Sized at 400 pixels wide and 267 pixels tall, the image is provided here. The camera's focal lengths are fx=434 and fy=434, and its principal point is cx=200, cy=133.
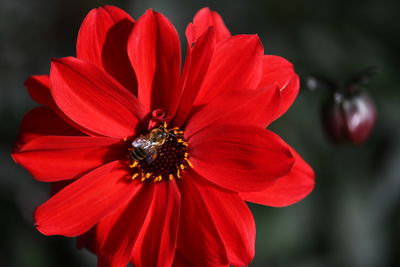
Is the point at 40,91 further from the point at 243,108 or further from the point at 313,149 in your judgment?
the point at 313,149

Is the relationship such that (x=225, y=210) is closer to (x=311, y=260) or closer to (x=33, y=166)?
(x=33, y=166)

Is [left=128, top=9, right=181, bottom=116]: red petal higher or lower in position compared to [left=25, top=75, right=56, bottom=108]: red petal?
higher

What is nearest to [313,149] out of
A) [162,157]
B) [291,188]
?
[291,188]

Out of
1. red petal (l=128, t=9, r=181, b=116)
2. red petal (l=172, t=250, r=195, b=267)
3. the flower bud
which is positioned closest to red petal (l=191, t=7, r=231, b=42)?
red petal (l=128, t=9, r=181, b=116)

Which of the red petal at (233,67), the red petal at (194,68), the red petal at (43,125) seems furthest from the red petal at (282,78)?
the red petal at (43,125)

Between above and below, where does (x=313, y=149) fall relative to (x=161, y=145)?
below

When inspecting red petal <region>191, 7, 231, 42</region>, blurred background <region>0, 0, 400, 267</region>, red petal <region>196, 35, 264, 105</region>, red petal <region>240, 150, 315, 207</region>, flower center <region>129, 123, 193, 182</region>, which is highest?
red petal <region>191, 7, 231, 42</region>

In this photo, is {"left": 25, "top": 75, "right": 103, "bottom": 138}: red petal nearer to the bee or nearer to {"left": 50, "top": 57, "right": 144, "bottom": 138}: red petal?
{"left": 50, "top": 57, "right": 144, "bottom": 138}: red petal
